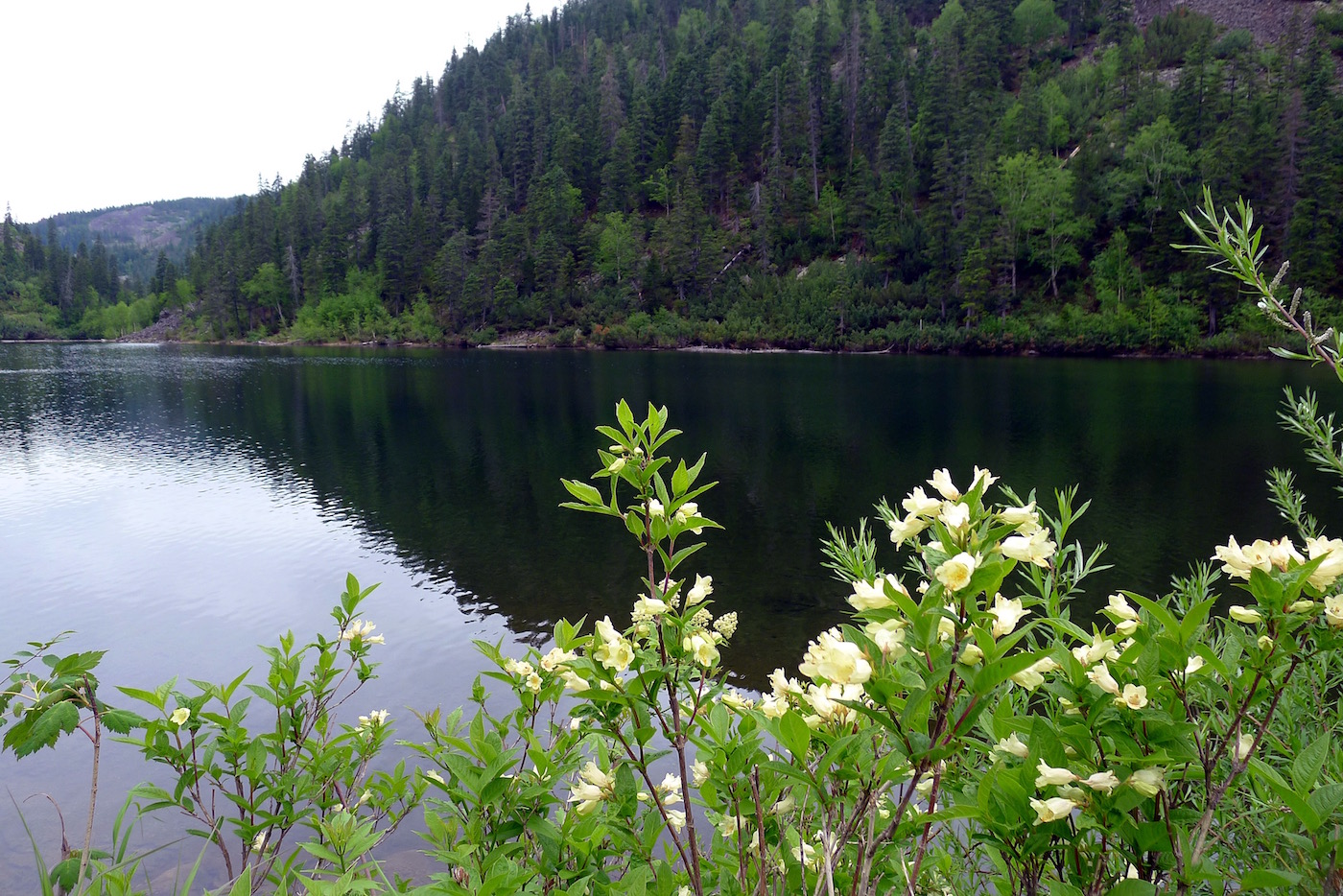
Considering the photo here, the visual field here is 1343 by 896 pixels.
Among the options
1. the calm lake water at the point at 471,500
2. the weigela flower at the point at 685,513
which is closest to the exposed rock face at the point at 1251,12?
the calm lake water at the point at 471,500

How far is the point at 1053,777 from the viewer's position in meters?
1.26

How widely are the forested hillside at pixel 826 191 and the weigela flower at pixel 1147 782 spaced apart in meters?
41.1

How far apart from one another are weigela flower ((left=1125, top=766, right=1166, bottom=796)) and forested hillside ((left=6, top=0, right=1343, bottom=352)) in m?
41.1

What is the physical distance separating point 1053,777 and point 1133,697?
195 mm

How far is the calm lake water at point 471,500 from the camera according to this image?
30.4 ft

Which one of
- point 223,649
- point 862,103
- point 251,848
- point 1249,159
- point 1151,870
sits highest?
point 862,103

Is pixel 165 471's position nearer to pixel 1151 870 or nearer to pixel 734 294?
pixel 1151 870

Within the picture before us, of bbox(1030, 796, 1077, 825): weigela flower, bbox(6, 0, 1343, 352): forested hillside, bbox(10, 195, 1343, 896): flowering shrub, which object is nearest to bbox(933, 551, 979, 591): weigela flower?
bbox(10, 195, 1343, 896): flowering shrub

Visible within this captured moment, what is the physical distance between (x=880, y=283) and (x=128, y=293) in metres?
126

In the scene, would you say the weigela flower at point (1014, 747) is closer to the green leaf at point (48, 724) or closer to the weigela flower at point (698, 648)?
the weigela flower at point (698, 648)

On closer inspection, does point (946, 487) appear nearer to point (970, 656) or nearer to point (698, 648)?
point (970, 656)

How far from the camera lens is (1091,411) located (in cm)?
2398

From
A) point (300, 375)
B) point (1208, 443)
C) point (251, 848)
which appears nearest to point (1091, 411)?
point (1208, 443)

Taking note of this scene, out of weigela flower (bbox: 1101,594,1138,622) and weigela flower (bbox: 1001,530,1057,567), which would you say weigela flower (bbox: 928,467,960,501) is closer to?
weigela flower (bbox: 1001,530,1057,567)
